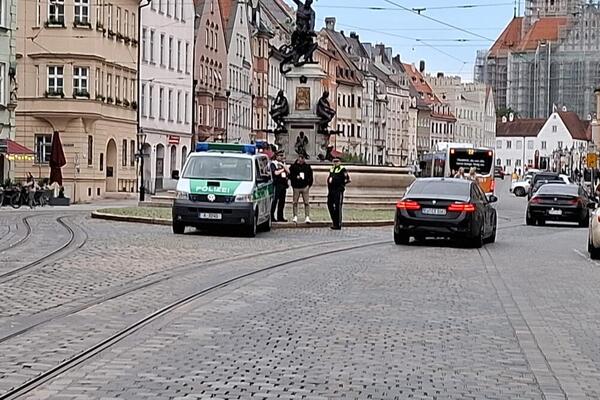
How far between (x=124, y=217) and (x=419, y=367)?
78.4ft

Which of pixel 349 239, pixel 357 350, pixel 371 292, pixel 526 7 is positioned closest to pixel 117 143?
pixel 349 239

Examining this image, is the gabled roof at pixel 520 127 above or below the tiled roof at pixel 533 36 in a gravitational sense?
below

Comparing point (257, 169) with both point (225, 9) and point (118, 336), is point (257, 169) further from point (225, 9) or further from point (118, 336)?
point (225, 9)

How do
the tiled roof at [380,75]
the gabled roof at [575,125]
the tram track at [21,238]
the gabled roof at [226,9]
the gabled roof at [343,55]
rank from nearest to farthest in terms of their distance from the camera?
the tram track at [21,238] < the gabled roof at [226,9] < the gabled roof at [343,55] < the tiled roof at [380,75] < the gabled roof at [575,125]

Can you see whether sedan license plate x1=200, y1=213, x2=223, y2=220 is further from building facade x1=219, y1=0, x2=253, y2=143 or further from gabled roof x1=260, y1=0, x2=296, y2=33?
gabled roof x1=260, y1=0, x2=296, y2=33

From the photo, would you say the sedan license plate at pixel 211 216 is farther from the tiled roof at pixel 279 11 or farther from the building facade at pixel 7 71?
the tiled roof at pixel 279 11

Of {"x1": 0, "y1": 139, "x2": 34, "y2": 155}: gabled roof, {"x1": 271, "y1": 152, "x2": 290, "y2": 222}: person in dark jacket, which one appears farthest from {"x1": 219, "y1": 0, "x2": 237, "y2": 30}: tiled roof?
{"x1": 271, "y1": 152, "x2": 290, "y2": 222}: person in dark jacket

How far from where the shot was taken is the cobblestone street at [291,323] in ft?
30.8

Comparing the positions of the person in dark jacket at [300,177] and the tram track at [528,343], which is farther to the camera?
the person in dark jacket at [300,177]

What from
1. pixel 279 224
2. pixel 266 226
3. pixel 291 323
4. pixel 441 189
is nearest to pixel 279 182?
pixel 279 224

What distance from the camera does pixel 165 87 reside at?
79.8 m

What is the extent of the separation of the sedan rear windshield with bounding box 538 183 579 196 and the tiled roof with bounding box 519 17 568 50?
4814 inches

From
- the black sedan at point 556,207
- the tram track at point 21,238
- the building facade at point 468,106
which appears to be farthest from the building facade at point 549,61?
the tram track at point 21,238

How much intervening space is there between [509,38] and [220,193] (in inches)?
6179
